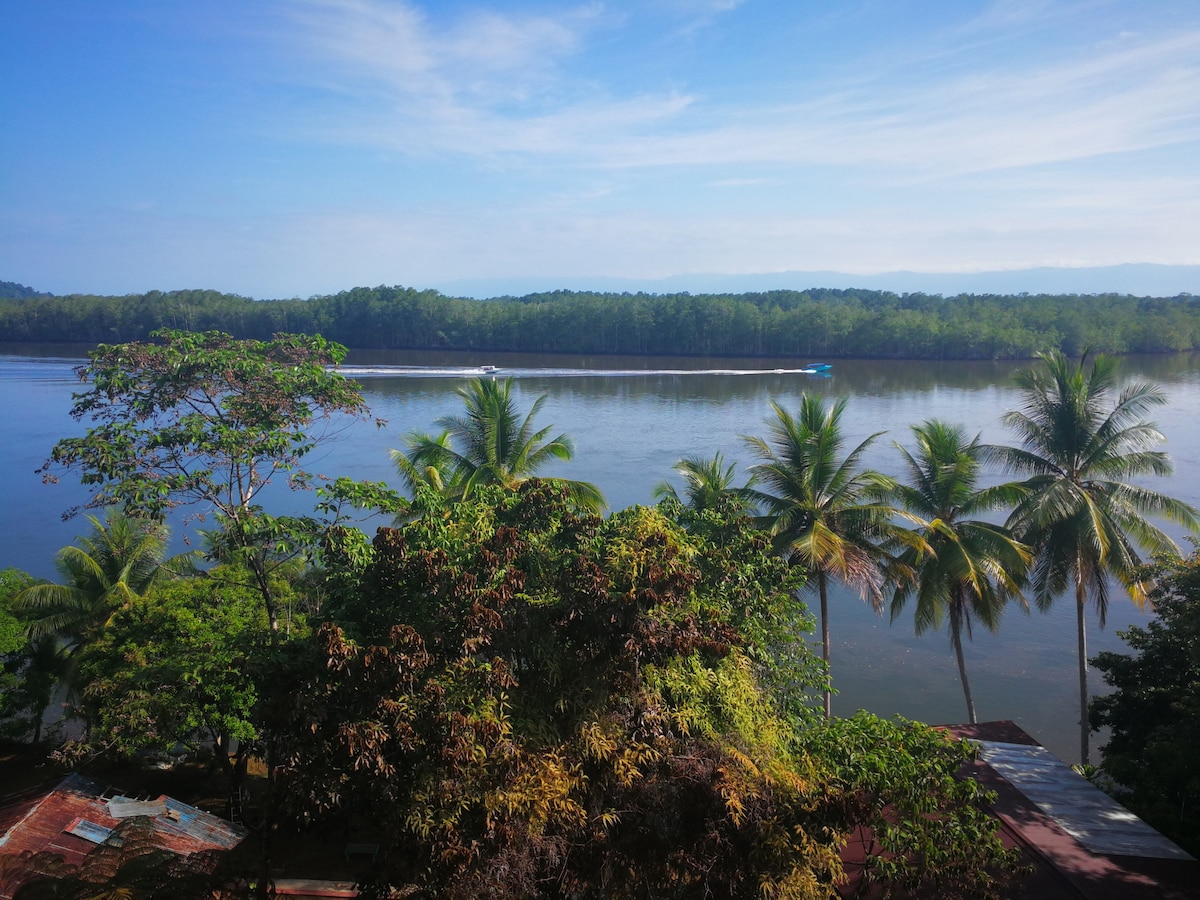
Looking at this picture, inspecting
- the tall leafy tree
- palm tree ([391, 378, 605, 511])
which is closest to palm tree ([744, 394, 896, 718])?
palm tree ([391, 378, 605, 511])

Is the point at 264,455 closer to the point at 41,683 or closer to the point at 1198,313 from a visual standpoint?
the point at 41,683

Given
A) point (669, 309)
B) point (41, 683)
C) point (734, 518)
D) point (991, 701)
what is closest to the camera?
point (734, 518)

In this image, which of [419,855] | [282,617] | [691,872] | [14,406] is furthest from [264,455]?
[14,406]

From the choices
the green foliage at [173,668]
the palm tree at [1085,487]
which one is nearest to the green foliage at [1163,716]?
the palm tree at [1085,487]

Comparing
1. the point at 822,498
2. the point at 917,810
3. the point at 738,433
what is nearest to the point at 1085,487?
the point at 822,498

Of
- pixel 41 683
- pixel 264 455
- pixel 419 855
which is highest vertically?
pixel 264 455

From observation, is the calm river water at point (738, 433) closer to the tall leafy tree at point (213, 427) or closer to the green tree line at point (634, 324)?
the green tree line at point (634, 324)

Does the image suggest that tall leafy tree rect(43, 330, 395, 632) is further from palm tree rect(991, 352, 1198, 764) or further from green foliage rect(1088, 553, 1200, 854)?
palm tree rect(991, 352, 1198, 764)
